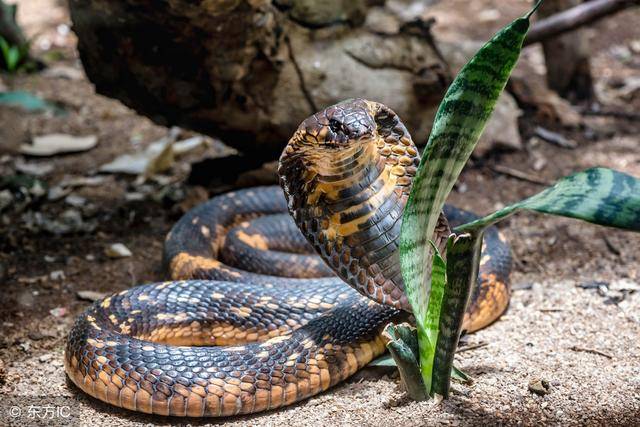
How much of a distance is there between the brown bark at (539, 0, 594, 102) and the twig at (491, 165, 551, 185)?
1.77 m

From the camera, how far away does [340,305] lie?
12.8 ft

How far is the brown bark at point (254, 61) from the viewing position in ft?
16.0

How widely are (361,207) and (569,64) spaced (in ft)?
17.6

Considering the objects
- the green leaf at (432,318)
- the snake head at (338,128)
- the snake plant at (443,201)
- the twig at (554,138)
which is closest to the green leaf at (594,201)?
the snake plant at (443,201)

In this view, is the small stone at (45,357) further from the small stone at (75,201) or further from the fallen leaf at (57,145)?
the fallen leaf at (57,145)

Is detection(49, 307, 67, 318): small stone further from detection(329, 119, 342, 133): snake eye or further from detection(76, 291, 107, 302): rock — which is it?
detection(329, 119, 342, 133): snake eye

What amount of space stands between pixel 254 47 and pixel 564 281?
2730 millimetres

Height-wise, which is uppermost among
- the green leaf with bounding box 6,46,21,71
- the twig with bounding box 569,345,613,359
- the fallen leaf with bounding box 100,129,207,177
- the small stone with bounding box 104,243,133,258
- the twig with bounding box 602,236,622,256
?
the twig with bounding box 602,236,622,256

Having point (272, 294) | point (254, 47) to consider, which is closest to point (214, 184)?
point (254, 47)

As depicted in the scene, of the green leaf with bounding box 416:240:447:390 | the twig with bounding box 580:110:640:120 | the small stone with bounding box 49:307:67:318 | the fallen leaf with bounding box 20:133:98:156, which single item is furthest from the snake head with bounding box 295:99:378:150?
the twig with bounding box 580:110:640:120

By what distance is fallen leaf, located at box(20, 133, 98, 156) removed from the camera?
6.98 metres

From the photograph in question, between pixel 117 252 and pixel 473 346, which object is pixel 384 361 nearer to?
pixel 473 346

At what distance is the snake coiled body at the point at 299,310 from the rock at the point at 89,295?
664 millimetres

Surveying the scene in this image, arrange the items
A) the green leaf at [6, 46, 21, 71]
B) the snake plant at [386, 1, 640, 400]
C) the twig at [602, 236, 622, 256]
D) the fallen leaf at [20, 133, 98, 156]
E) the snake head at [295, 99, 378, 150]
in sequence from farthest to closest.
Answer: the green leaf at [6, 46, 21, 71], the fallen leaf at [20, 133, 98, 156], the twig at [602, 236, 622, 256], the snake head at [295, 99, 378, 150], the snake plant at [386, 1, 640, 400]
